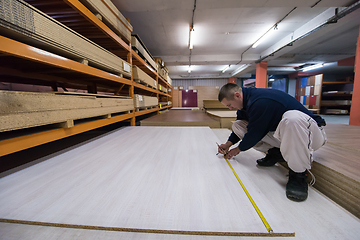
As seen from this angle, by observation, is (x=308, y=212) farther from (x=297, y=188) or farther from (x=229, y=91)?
(x=229, y=91)

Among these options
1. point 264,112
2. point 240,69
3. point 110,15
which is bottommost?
point 264,112

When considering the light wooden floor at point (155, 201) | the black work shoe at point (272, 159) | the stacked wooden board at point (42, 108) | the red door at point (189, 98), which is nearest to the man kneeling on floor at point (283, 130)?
the black work shoe at point (272, 159)

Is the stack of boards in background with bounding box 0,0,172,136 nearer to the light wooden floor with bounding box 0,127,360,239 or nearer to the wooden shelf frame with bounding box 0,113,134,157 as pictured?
the wooden shelf frame with bounding box 0,113,134,157

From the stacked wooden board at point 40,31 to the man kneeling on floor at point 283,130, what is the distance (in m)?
1.79

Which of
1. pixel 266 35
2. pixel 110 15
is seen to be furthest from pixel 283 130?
pixel 266 35

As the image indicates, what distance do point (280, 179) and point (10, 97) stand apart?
2.26m

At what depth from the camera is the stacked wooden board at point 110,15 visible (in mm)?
1952

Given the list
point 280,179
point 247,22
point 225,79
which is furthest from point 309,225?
point 225,79

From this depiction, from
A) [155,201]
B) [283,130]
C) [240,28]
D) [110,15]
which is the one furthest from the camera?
[240,28]

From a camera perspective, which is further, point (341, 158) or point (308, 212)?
point (341, 158)

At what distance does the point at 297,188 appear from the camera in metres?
1.02

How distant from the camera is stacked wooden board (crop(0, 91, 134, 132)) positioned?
1014mm

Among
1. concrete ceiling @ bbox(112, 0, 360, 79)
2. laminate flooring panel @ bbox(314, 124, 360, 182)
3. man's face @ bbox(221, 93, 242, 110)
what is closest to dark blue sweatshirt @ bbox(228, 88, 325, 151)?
man's face @ bbox(221, 93, 242, 110)

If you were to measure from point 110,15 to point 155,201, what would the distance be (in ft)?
9.51
